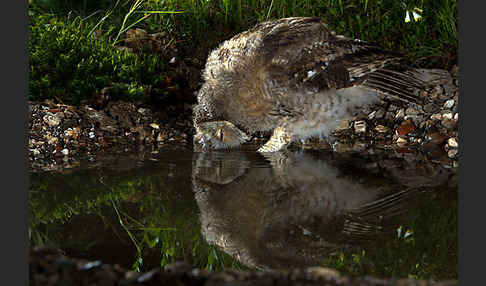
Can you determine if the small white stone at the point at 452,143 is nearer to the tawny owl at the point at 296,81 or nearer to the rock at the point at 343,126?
the tawny owl at the point at 296,81

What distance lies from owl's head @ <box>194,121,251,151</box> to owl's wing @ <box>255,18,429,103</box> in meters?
0.74

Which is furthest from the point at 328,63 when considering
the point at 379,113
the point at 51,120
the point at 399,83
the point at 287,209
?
the point at 51,120

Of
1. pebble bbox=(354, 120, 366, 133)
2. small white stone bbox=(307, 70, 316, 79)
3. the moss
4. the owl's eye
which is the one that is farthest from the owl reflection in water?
the moss

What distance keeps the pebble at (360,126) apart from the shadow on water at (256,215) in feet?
3.24

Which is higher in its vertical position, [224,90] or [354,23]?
[354,23]

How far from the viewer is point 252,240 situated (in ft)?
7.97

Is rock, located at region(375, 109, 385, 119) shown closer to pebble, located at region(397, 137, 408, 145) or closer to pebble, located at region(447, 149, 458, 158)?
pebble, located at region(397, 137, 408, 145)

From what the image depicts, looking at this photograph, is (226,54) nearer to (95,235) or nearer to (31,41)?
(31,41)

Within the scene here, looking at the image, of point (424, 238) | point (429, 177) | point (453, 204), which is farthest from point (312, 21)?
point (424, 238)

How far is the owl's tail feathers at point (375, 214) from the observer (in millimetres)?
2479

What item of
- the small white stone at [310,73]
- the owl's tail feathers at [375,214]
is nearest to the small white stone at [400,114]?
the small white stone at [310,73]

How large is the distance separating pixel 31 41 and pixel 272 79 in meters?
2.48

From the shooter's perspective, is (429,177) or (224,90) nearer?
(429,177)

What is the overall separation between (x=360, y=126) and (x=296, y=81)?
104cm
